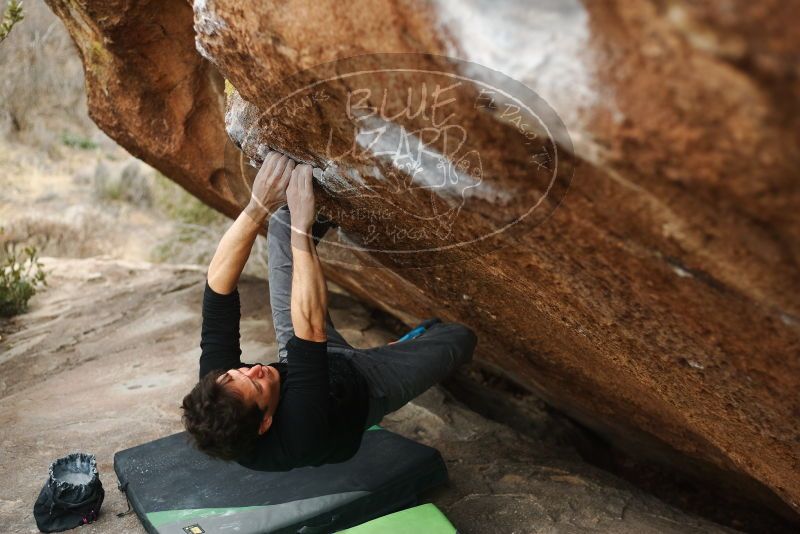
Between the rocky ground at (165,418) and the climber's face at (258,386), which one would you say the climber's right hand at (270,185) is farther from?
the rocky ground at (165,418)

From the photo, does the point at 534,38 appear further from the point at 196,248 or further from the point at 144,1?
the point at 196,248

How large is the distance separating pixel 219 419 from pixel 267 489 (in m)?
0.71

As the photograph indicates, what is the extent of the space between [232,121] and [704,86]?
70.7 inches

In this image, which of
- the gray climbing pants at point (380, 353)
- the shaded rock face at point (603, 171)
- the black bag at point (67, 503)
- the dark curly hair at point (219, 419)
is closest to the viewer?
the shaded rock face at point (603, 171)

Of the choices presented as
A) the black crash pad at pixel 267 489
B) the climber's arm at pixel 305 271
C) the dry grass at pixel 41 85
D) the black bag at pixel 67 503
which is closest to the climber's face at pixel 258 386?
the climber's arm at pixel 305 271

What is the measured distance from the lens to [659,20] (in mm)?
1046

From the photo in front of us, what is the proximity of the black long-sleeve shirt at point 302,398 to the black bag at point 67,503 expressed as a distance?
2.08 feet

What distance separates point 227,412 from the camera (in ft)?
7.12

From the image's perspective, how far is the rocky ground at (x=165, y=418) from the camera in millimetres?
2771

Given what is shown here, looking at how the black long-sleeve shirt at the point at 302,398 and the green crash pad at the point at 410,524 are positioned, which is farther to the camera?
the green crash pad at the point at 410,524

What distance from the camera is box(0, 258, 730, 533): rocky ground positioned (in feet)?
9.09

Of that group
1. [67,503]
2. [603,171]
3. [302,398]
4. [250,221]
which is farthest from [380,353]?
[603,171]

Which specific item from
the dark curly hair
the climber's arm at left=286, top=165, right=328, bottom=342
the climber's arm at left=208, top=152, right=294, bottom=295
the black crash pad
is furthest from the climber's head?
the black crash pad

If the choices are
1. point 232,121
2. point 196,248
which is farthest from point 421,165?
point 196,248
